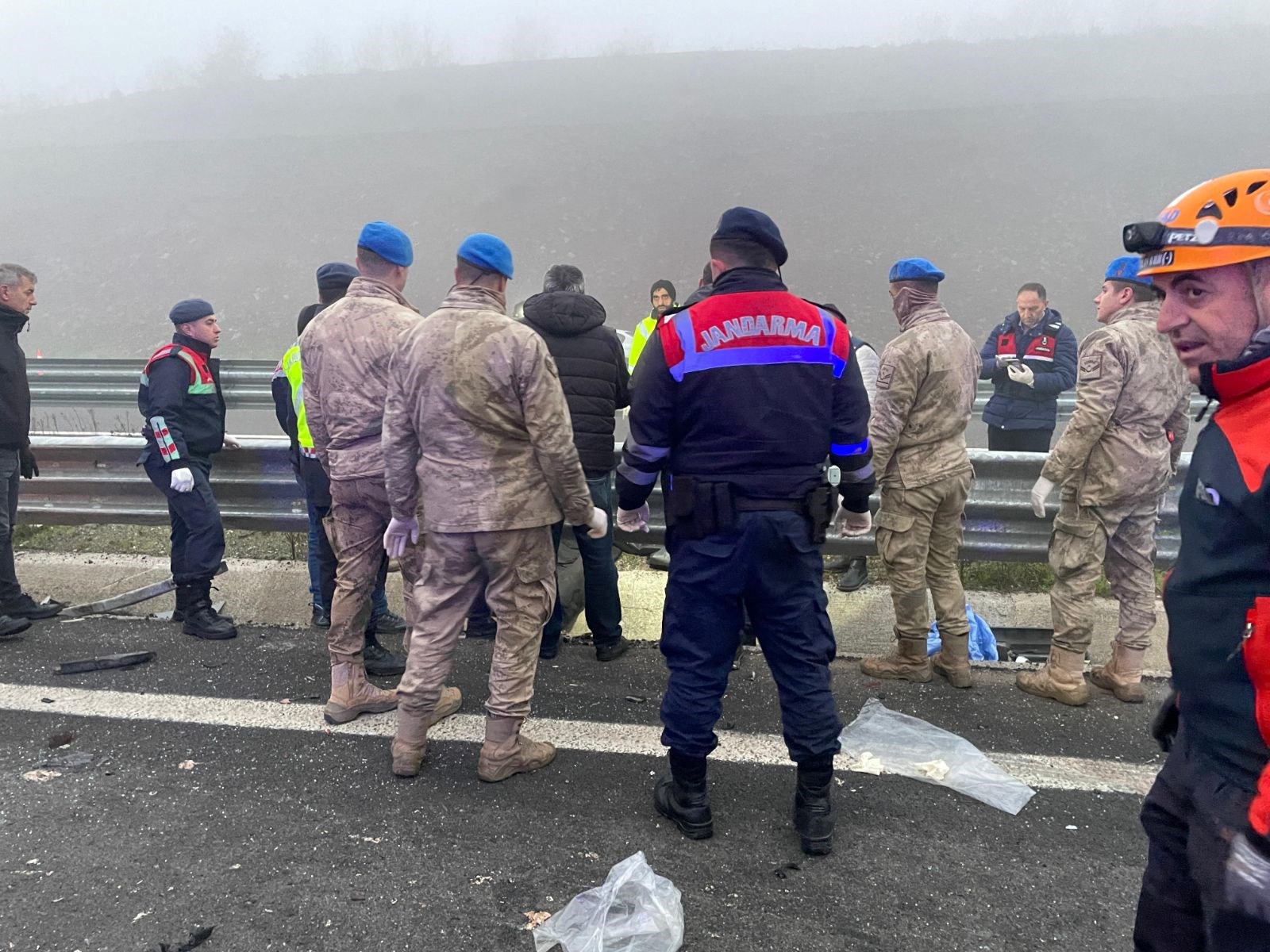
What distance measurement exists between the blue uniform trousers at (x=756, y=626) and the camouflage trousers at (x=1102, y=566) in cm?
172

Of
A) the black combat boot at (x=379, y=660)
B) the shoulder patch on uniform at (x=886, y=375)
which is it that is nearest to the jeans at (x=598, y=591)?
the black combat boot at (x=379, y=660)

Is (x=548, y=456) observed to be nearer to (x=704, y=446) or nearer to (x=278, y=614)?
(x=704, y=446)

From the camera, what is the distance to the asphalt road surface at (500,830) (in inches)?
91.0

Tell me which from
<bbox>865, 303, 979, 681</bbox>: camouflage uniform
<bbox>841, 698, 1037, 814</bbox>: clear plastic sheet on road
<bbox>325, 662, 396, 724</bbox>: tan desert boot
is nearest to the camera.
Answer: <bbox>841, 698, 1037, 814</bbox>: clear plastic sheet on road

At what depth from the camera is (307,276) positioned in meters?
27.7

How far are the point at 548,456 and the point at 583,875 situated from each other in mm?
1462

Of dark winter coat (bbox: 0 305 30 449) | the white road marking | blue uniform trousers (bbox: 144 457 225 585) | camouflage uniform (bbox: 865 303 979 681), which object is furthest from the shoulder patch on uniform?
dark winter coat (bbox: 0 305 30 449)

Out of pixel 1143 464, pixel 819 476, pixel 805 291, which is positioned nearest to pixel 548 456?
pixel 819 476

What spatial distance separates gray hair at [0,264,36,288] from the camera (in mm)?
4469

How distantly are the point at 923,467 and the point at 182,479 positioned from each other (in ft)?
13.0

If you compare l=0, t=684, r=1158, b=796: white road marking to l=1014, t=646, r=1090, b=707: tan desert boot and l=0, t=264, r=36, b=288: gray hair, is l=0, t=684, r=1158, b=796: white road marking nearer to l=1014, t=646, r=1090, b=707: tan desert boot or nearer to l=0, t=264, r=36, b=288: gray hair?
l=1014, t=646, r=1090, b=707: tan desert boot

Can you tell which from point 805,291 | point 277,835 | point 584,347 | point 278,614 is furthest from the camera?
point 805,291

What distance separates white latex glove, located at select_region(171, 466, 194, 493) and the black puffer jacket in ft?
6.82

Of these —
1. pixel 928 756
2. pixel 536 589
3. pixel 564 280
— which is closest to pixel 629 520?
pixel 536 589
